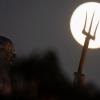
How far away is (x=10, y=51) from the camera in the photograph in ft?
6.36

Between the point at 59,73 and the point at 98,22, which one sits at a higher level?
the point at 98,22

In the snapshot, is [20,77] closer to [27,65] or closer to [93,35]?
[27,65]

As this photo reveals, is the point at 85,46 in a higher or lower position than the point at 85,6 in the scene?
lower

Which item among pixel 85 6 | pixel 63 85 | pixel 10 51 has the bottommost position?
pixel 63 85

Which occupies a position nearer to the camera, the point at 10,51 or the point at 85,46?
the point at 10,51

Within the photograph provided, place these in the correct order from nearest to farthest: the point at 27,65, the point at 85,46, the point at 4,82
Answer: the point at 4,82 → the point at 85,46 → the point at 27,65

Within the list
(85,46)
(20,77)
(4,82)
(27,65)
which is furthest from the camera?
(27,65)

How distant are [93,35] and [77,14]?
6.2 inches

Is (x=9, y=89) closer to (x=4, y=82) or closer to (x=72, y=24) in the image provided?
(x=4, y=82)

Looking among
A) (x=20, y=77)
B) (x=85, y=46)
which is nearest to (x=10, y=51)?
(x=85, y=46)

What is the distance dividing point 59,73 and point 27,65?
0.29 metres

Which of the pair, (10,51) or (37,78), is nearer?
(10,51)

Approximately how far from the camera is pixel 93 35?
263 cm

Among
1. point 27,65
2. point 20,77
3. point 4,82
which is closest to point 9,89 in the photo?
point 4,82
